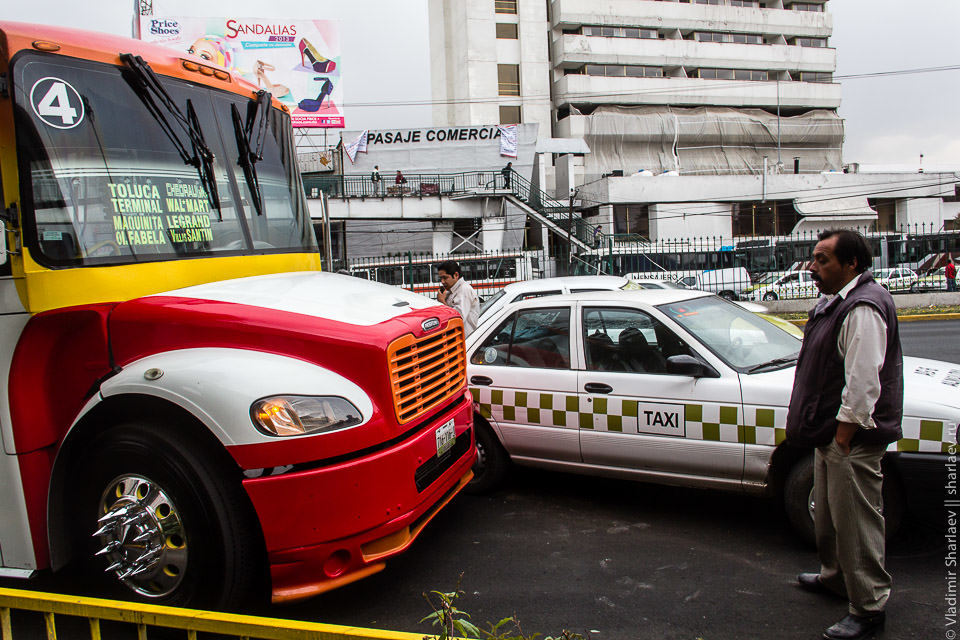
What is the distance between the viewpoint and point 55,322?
3363mm

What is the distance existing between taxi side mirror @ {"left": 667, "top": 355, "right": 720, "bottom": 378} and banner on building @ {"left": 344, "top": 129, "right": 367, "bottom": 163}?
3190cm

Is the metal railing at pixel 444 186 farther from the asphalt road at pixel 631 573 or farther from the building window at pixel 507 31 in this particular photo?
the asphalt road at pixel 631 573

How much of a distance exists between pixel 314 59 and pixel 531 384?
29.3 m

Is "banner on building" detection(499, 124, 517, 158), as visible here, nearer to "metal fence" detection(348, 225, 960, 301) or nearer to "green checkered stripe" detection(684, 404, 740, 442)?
"metal fence" detection(348, 225, 960, 301)

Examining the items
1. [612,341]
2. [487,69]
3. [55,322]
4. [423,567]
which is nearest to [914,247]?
[612,341]

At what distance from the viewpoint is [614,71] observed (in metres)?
52.0

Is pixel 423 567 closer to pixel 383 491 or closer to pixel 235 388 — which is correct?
pixel 383 491

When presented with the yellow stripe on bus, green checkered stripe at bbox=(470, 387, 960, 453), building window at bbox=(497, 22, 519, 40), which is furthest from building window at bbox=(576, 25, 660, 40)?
the yellow stripe on bus

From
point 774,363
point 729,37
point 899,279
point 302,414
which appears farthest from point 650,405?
point 729,37

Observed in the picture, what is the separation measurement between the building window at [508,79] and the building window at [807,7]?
27.9 m

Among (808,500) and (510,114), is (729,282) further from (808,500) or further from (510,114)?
(510,114)

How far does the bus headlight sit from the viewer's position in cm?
304

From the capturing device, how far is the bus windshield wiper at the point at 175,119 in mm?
3877

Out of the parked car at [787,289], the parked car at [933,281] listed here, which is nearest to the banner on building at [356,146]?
the parked car at [787,289]
